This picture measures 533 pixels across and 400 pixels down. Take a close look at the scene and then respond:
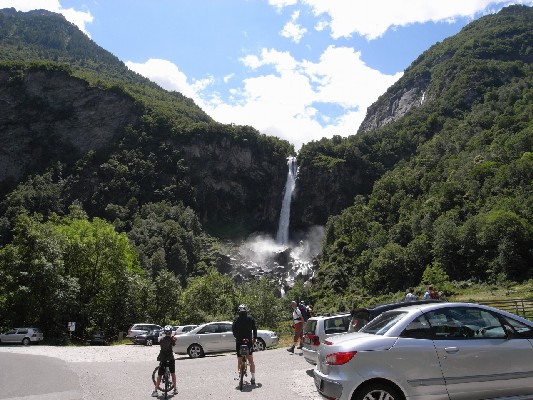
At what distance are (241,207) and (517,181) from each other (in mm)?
69759

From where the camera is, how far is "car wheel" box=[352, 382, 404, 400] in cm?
654

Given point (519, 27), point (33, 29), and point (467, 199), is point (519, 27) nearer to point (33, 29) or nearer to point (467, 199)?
point (467, 199)

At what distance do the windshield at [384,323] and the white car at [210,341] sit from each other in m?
13.1

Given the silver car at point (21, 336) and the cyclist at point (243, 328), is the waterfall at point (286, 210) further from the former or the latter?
the cyclist at point (243, 328)

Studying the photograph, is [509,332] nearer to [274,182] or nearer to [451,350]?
[451,350]

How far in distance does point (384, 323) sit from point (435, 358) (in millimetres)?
938

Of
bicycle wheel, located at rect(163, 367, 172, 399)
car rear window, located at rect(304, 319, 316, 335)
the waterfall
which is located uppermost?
the waterfall

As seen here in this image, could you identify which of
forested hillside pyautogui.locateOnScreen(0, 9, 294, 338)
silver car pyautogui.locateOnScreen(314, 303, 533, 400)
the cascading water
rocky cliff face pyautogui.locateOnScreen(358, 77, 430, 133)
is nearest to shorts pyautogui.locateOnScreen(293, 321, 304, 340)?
silver car pyautogui.locateOnScreen(314, 303, 533, 400)

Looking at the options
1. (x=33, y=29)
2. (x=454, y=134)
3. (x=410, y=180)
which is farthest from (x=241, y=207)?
(x=33, y=29)

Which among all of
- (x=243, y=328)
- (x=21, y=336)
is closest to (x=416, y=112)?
(x=21, y=336)

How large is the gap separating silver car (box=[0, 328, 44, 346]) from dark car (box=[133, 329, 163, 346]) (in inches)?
281

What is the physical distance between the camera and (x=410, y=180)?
106062mm

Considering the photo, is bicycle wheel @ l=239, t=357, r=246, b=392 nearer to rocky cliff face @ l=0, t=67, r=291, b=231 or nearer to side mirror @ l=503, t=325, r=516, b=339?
side mirror @ l=503, t=325, r=516, b=339

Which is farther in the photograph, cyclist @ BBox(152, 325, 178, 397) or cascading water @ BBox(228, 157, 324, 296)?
cascading water @ BBox(228, 157, 324, 296)
